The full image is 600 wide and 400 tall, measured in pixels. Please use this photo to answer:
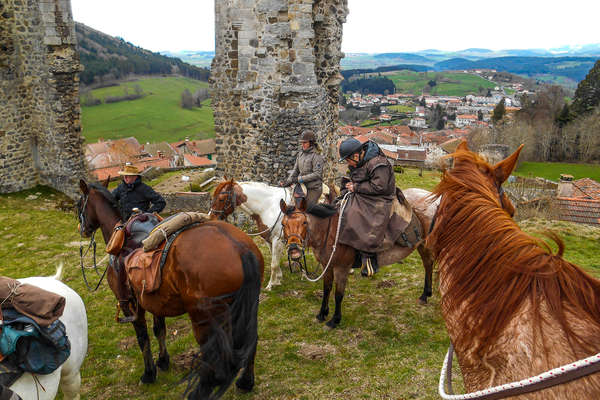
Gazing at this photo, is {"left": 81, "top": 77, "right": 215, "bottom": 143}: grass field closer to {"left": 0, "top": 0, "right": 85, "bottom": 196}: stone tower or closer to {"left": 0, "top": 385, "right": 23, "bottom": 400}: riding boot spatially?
{"left": 0, "top": 0, "right": 85, "bottom": 196}: stone tower

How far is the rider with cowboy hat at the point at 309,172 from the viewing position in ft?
22.9

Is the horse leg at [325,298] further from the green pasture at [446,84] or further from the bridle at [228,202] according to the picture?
the green pasture at [446,84]

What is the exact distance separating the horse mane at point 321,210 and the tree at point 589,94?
45.9 meters

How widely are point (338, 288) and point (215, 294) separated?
249cm

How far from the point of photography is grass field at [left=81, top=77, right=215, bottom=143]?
56688mm

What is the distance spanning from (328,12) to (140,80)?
79612mm

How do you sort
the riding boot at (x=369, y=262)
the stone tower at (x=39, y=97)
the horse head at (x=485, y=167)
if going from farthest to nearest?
the stone tower at (x=39, y=97), the riding boot at (x=369, y=262), the horse head at (x=485, y=167)

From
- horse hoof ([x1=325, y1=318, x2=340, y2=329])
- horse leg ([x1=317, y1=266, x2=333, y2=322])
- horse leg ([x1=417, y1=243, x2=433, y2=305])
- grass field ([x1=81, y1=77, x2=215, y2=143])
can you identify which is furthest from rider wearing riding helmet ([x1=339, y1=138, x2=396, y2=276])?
grass field ([x1=81, y1=77, x2=215, y2=143])

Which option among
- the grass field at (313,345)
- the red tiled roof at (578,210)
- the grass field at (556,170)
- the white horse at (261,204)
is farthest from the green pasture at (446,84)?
the grass field at (313,345)

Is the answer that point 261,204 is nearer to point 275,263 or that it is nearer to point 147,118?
point 275,263

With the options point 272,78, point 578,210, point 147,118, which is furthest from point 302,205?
point 147,118

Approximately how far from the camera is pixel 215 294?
139 inches

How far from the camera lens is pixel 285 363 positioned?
192 inches

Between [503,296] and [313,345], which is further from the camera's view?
[313,345]
